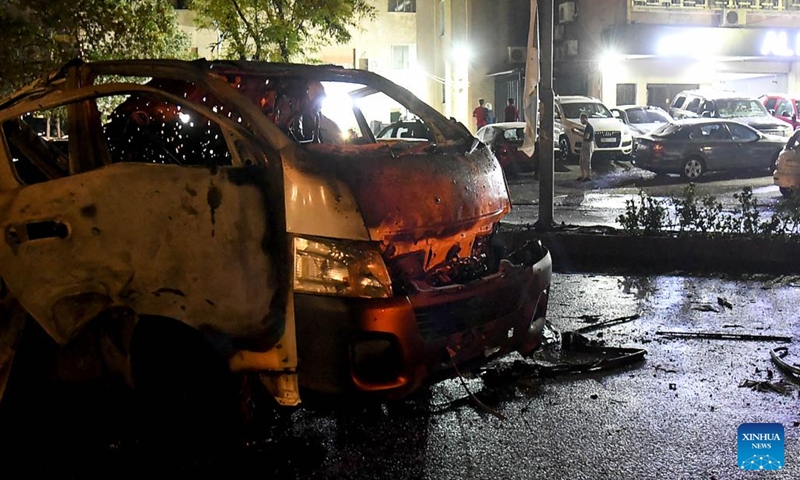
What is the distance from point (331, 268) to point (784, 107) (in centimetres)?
2477

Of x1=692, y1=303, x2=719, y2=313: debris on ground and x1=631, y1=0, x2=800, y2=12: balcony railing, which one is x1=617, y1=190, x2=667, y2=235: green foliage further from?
x1=631, y1=0, x2=800, y2=12: balcony railing

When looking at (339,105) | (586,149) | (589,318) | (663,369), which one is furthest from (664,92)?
(663,369)

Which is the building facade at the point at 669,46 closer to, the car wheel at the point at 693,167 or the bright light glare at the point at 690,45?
the bright light glare at the point at 690,45

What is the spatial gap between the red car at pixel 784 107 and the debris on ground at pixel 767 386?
69.8ft

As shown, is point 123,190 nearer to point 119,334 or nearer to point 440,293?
point 119,334

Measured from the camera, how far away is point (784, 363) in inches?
198

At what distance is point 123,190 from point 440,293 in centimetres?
160

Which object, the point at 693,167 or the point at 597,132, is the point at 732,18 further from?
the point at 693,167

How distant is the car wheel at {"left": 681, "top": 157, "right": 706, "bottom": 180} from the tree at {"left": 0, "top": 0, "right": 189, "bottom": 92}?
12.2 m

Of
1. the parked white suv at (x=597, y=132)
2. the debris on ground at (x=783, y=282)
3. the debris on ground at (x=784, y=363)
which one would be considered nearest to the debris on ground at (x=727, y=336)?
the debris on ground at (x=784, y=363)

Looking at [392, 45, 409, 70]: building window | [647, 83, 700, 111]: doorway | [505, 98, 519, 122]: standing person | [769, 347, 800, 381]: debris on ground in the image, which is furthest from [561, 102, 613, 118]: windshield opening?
[769, 347, 800, 381]: debris on ground

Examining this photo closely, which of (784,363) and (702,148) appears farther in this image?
(702,148)

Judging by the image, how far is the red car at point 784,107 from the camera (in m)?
23.8

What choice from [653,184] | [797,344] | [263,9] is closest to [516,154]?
[653,184]
